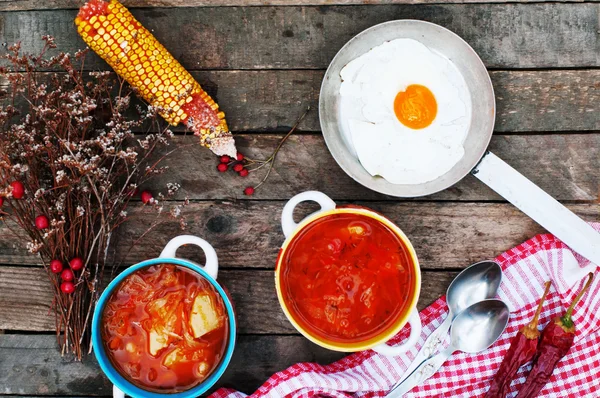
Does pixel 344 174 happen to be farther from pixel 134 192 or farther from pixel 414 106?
pixel 134 192

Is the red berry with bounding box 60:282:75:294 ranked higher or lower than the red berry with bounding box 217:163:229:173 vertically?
lower

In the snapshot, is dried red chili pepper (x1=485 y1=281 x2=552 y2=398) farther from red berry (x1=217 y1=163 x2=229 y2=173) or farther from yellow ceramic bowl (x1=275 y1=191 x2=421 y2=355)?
red berry (x1=217 y1=163 x2=229 y2=173)

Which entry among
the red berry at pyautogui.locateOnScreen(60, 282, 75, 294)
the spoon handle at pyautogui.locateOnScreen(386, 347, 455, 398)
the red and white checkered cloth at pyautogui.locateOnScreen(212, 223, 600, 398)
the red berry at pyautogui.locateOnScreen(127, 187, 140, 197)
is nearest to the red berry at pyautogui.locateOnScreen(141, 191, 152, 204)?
the red berry at pyautogui.locateOnScreen(127, 187, 140, 197)

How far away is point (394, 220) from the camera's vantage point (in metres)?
1.93

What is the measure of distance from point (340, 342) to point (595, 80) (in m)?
1.27

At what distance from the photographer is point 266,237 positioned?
194 centimetres

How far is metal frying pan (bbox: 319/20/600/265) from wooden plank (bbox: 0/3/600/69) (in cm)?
13

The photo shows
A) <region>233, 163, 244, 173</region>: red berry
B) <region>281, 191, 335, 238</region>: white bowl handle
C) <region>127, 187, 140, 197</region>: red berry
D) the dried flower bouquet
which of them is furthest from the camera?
<region>233, 163, 244, 173</region>: red berry

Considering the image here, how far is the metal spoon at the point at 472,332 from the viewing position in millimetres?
1847

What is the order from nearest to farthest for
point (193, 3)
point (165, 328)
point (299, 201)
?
1. point (299, 201)
2. point (165, 328)
3. point (193, 3)

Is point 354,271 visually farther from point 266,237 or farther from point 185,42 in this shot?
point 185,42

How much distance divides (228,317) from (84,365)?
2.18 feet

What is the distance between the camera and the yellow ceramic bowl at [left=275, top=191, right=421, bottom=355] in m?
1.59

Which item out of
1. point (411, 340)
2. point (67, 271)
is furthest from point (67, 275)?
point (411, 340)
